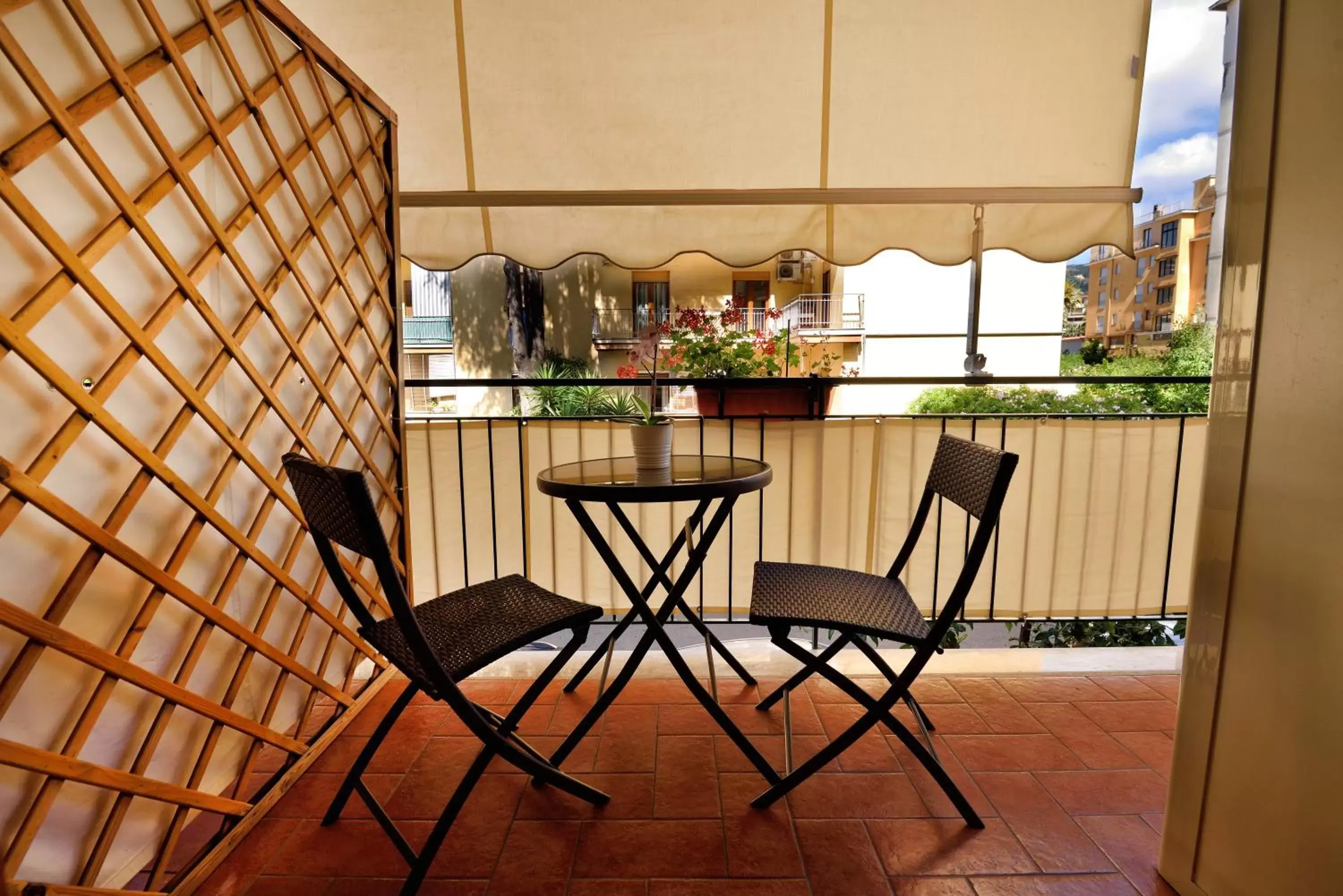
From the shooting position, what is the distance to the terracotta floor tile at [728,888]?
1283mm

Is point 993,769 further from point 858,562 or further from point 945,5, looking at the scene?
point 945,5

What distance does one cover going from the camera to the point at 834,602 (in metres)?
1.57

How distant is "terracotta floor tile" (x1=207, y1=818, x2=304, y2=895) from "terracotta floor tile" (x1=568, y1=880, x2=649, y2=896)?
68cm

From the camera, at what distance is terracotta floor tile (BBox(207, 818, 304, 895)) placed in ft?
4.33

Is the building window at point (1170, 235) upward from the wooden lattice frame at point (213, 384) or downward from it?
upward

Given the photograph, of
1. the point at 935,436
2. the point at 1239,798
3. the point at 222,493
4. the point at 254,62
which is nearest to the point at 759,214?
the point at 935,436

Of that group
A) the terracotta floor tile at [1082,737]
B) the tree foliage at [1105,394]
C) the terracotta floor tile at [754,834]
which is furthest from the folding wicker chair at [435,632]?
the tree foliage at [1105,394]

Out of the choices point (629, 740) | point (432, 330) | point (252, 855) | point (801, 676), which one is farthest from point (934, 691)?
point (432, 330)

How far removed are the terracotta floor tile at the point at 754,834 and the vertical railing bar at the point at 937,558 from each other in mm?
1427

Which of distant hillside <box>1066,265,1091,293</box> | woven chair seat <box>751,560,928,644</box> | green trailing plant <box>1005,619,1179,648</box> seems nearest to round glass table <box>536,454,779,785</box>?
woven chair seat <box>751,560,928,644</box>

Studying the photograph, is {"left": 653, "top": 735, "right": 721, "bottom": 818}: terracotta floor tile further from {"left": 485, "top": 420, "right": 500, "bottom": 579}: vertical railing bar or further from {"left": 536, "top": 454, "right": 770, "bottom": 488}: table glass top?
{"left": 485, "top": 420, "right": 500, "bottom": 579}: vertical railing bar

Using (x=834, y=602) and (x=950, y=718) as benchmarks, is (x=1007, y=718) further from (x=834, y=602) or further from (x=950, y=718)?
(x=834, y=602)

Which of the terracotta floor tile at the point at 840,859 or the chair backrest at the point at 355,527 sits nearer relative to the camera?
the chair backrest at the point at 355,527

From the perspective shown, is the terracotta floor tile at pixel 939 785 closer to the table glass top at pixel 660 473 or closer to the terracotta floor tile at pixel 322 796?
the table glass top at pixel 660 473
